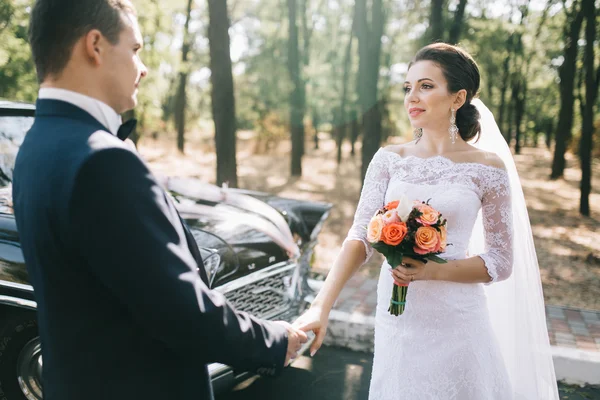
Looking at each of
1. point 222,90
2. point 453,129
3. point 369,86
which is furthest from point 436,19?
point 453,129

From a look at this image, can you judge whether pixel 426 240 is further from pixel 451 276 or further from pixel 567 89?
pixel 567 89

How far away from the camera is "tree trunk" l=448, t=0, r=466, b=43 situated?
1159 cm

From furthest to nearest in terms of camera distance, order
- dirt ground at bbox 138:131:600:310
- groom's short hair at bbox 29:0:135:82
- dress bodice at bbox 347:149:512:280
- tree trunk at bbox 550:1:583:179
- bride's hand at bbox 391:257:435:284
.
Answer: tree trunk at bbox 550:1:583:179 < dirt ground at bbox 138:131:600:310 < dress bodice at bbox 347:149:512:280 < bride's hand at bbox 391:257:435:284 < groom's short hair at bbox 29:0:135:82

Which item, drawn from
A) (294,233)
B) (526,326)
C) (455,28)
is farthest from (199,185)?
(455,28)

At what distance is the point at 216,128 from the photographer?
928 centimetres

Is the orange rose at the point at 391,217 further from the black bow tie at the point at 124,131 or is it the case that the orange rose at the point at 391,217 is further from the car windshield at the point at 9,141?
the car windshield at the point at 9,141

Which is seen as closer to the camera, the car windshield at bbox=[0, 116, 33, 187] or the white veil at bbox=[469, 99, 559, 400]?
the white veil at bbox=[469, 99, 559, 400]

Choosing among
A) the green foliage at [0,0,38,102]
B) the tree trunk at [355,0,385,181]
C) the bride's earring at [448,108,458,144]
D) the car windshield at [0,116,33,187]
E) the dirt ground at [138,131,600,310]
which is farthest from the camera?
the tree trunk at [355,0,385,181]

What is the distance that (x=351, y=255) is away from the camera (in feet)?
7.70

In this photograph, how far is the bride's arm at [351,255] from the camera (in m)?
2.15

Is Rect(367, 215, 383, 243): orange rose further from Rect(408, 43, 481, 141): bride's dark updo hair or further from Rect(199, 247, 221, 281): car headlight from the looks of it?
Rect(199, 247, 221, 281): car headlight

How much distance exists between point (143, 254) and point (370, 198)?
146 centimetres

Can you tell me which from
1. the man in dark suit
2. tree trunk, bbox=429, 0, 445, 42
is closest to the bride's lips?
the man in dark suit

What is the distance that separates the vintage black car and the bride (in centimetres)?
80
